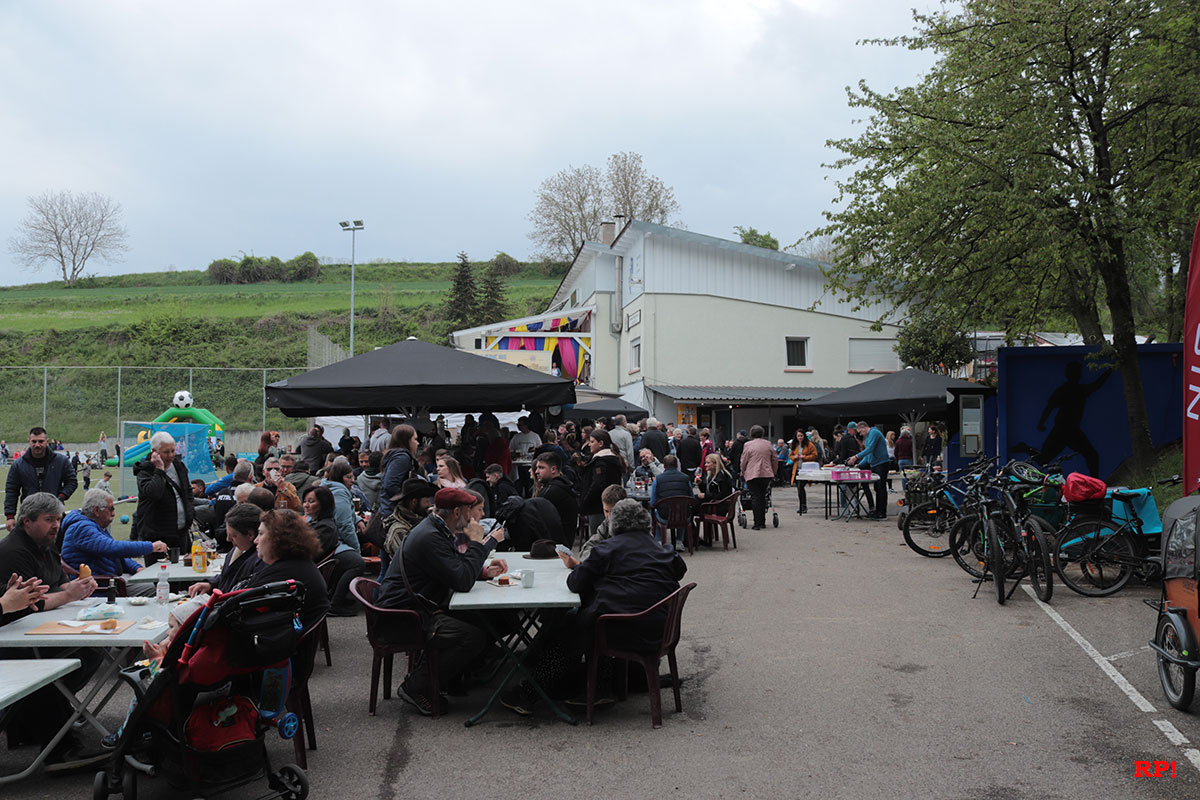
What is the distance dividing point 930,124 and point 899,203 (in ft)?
4.17

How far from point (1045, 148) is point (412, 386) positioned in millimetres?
8783

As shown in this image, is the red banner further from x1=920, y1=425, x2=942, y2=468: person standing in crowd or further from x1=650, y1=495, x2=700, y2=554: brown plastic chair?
x1=920, y1=425, x2=942, y2=468: person standing in crowd

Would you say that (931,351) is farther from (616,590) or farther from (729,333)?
(616,590)

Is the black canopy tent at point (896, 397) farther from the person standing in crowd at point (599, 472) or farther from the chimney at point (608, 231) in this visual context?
the chimney at point (608, 231)

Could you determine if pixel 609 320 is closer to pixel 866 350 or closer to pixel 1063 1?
pixel 866 350

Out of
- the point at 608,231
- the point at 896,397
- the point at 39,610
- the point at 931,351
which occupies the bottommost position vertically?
the point at 39,610

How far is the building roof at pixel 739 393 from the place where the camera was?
28594mm

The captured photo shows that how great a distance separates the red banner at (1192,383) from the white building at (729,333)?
69.3ft

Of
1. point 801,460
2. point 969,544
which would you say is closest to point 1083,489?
point 969,544

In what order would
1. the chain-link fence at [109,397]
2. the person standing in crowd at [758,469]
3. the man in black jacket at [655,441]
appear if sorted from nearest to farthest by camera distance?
1. the man in black jacket at [655,441]
2. the person standing in crowd at [758,469]
3. the chain-link fence at [109,397]

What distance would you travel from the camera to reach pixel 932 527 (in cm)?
1214

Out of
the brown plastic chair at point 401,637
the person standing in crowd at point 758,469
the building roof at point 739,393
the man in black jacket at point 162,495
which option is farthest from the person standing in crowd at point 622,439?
the building roof at point 739,393

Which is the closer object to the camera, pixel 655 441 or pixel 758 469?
pixel 655 441

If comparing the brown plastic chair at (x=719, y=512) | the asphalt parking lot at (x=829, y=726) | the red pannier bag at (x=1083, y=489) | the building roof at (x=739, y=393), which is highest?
the building roof at (x=739, y=393)
